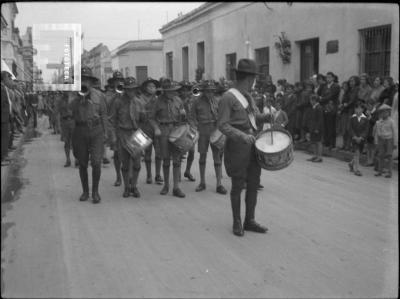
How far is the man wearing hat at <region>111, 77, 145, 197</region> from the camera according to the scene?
7.72 m

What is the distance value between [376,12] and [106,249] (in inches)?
388

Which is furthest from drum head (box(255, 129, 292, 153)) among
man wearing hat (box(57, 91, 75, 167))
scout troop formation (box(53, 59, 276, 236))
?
man wearing hat (box(57, 91, 75, 167))

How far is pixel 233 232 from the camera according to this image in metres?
5.77

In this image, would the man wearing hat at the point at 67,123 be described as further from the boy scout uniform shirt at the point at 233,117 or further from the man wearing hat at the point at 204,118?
the boy scout uniform shirt at the point at 233,117

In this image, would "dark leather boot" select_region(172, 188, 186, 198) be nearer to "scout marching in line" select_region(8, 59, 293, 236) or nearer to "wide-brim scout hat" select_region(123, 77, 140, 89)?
"scout marching in line" select_region(8, 59, 293, 236)

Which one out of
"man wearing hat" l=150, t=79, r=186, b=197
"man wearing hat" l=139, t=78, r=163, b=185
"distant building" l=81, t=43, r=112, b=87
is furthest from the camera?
"distant building" l=81, t=43, r=112, b=87

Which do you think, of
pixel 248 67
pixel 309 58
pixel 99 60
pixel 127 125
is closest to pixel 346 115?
pixel 309 58

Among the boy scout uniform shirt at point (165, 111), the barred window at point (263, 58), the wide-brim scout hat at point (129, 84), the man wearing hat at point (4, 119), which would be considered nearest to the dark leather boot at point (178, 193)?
the boy scout uniform shirt at point (165, 111)

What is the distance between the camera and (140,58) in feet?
102

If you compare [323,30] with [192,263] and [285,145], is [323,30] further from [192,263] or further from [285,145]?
[192,263]

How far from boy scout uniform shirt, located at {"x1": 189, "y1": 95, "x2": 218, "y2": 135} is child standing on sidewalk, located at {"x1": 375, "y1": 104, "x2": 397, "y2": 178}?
3.00 meters

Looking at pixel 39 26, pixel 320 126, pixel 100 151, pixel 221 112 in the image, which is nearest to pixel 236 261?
pixel 221 112

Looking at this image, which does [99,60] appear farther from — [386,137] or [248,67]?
[248,67]

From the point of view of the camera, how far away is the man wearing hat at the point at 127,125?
7.72 m
